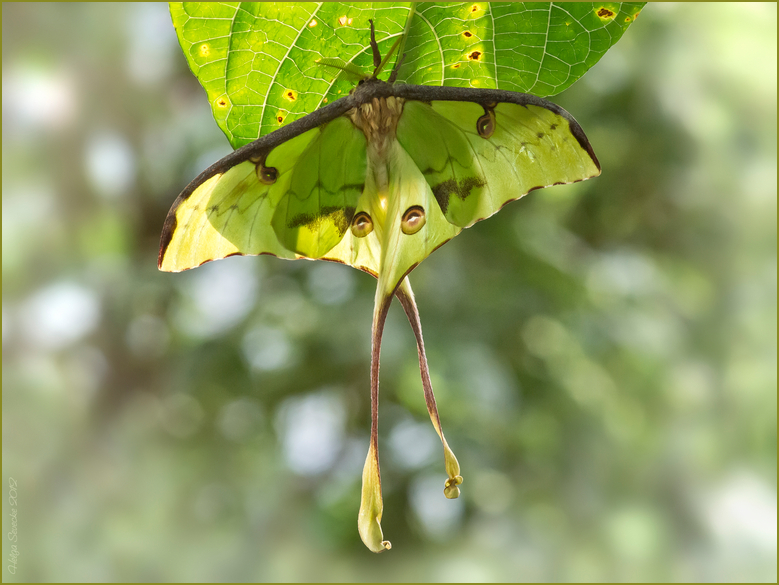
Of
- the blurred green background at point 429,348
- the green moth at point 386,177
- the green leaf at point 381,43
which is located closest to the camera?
the green moth at point 386,177

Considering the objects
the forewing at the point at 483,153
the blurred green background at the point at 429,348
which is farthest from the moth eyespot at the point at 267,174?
the blurred green background at the point at 429,348

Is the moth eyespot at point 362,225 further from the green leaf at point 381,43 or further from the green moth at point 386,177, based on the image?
the green leaf at point 381,43

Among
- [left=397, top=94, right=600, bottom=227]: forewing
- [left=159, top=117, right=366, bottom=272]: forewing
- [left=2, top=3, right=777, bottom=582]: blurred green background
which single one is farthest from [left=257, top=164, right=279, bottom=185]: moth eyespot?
[left=2, top=3, right=777, bottom=582]: blurred green background

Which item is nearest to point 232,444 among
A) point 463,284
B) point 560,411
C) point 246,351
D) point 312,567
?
point 246,351

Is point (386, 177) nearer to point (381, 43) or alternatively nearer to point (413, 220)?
point (413, 220)

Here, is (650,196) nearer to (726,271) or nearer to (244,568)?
(726,271)

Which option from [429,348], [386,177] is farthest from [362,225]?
[429,348]
